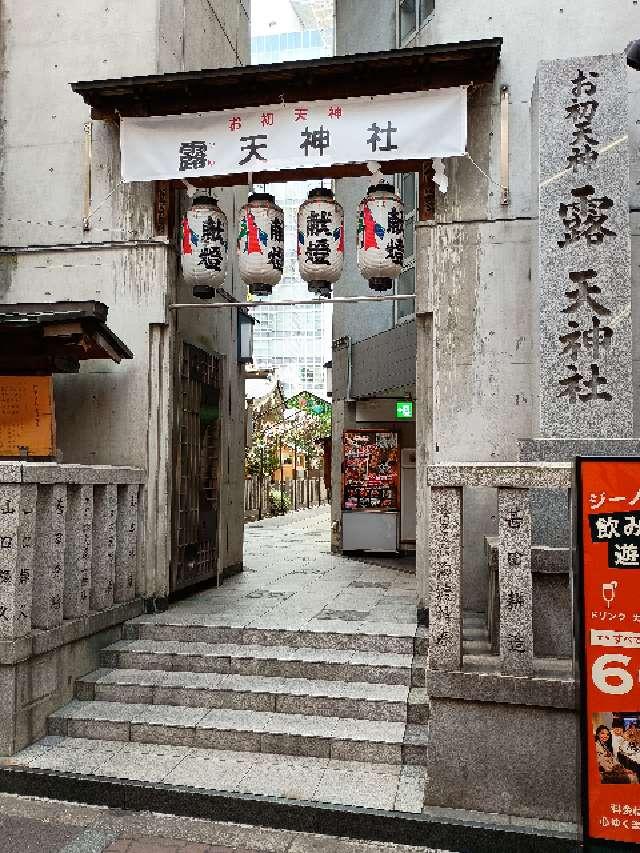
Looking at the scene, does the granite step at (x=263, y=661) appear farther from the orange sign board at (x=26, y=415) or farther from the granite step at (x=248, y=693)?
the orange sign board at (x=26, y=415)

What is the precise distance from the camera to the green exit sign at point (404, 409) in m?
17.6

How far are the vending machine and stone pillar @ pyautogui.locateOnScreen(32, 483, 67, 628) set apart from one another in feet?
35.3

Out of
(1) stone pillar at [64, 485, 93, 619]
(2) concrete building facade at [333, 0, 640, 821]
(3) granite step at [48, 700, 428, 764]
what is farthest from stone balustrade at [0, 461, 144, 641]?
(2) concrete building facade at [333, 0, 640, 821]

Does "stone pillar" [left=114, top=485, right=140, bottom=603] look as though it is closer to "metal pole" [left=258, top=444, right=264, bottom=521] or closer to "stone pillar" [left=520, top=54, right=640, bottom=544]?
"stone pillar" [left=520, top=54, right=640, bottom=544]

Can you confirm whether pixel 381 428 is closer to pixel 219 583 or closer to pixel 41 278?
pixel 219 583

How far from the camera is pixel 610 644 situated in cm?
436

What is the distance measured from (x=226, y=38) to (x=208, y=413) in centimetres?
700

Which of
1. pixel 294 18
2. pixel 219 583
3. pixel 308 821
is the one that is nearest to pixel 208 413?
pixel 219 583

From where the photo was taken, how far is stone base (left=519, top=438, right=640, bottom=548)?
6.89 m

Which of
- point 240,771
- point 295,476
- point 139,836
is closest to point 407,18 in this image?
point 240,771

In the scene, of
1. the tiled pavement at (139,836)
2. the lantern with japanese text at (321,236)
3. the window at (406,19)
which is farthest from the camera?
the window at (406,19)

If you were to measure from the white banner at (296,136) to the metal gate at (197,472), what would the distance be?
272cm

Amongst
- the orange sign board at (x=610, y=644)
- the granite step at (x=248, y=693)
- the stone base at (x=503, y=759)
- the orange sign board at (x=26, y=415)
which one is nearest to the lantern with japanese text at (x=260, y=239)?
the orange sign board at (x=26, y=415)

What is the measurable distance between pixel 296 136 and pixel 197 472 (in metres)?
5.16
